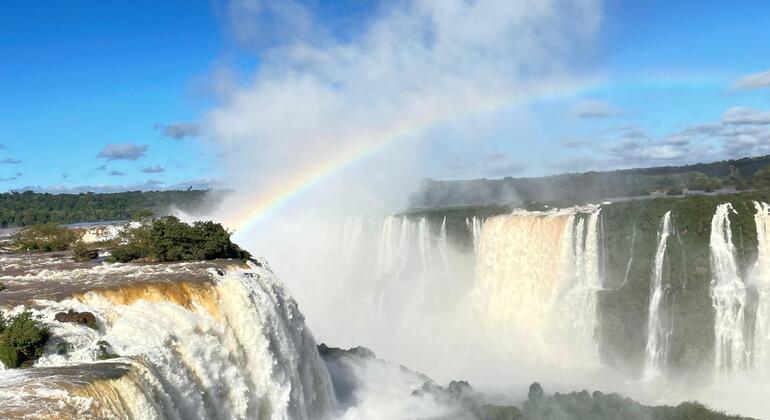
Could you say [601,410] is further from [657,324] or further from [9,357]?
[9,357]

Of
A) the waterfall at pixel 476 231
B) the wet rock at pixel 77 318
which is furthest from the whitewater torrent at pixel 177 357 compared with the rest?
the waterfall at pixel 476 231

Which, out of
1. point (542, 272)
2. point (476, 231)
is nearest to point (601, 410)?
point (542, 272)

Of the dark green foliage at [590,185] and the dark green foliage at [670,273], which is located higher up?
the dark green foliage at [590,185]

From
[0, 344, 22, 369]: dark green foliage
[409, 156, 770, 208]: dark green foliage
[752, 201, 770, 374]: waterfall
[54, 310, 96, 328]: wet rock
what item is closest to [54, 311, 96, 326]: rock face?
[54, 310, 96, 328]: wet rock

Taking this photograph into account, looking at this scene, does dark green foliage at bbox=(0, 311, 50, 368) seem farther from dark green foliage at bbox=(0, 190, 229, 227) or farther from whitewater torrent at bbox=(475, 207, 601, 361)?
dark green foliage at bbox=(0, 190, 229, 227)

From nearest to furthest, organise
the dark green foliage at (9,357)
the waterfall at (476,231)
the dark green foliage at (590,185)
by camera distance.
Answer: the dark green foliage at (9,357) → the waterfall at (476,231) → the dark green foliage at (590,185)

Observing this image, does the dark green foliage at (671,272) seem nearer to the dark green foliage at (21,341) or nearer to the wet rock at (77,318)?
the wet rock at (77,318)

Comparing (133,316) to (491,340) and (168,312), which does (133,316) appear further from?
(491,340)
